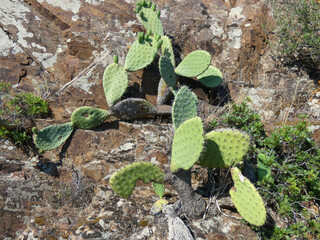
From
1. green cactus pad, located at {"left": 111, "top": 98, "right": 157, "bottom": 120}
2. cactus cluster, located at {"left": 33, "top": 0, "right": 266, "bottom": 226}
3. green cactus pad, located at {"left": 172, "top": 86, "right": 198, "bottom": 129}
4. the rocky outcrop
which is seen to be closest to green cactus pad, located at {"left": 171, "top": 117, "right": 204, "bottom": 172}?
cactus cluster, located at {"left": 33, "top": 0, "right": 266, "bottom": 226}

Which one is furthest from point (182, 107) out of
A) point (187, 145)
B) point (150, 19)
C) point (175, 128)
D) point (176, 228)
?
point (150, 19)

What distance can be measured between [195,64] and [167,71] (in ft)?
1.41

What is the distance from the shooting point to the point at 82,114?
3990mm

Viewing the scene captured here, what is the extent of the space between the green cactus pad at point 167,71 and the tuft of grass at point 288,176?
0.89 m

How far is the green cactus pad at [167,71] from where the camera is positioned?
13.3 ft

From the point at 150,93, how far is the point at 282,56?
224 centimetres

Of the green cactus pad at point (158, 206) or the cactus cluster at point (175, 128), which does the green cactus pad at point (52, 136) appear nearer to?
the cactus cluster at point (175, 128)

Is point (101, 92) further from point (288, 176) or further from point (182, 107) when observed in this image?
point (288, 176)

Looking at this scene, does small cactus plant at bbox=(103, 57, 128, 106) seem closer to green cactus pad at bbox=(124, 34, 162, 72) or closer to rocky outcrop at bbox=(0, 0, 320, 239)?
green cactus pad at bbox=(124, 34, 162, 72)

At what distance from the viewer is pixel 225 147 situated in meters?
3.11

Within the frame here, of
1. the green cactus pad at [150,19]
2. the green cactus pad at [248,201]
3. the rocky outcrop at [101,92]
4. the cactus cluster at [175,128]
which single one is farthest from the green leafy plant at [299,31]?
the green cactus pad at [248,201]

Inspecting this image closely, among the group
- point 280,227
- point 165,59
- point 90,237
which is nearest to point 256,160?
point 280,227

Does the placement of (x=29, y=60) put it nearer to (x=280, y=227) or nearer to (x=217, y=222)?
(x=217, y=222)

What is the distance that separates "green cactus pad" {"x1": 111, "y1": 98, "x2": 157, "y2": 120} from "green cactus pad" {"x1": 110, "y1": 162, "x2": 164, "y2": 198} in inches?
49.0
